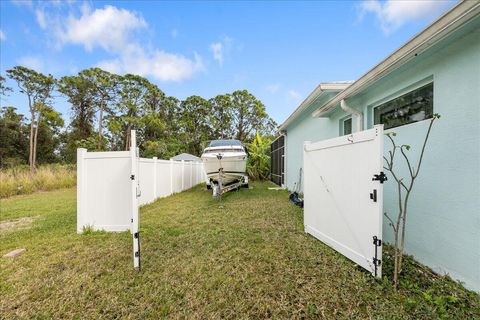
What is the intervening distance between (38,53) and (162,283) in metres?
16.2

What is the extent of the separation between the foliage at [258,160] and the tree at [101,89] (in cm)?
1695

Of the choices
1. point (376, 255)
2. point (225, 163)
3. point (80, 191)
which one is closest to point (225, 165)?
point (225, 163)

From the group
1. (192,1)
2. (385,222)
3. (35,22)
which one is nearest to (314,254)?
(385,222)

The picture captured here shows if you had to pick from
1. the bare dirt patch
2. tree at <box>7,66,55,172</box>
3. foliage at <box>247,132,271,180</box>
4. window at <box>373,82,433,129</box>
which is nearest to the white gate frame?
window at <box>373,82,433,129</box>

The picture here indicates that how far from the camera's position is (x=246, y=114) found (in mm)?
31016

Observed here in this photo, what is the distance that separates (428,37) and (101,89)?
2883 cm

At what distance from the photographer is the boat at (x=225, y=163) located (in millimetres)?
8914

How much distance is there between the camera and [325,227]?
153 inches

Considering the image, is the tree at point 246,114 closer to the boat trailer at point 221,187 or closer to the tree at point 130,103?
the tree at point 130,103

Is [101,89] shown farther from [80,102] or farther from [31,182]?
[31,182]

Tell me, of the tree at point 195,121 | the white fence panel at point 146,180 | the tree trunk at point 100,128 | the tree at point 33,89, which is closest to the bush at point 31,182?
the white fence panel at point 146,180

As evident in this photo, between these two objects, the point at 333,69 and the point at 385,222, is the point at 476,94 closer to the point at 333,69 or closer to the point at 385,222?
the point at 385,222

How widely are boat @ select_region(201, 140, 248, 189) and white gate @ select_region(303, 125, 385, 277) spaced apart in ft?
16.1

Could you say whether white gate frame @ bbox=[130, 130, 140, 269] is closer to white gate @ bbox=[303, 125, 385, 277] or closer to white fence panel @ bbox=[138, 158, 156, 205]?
white gate @ bbox=[303, 125, 385, 277]
